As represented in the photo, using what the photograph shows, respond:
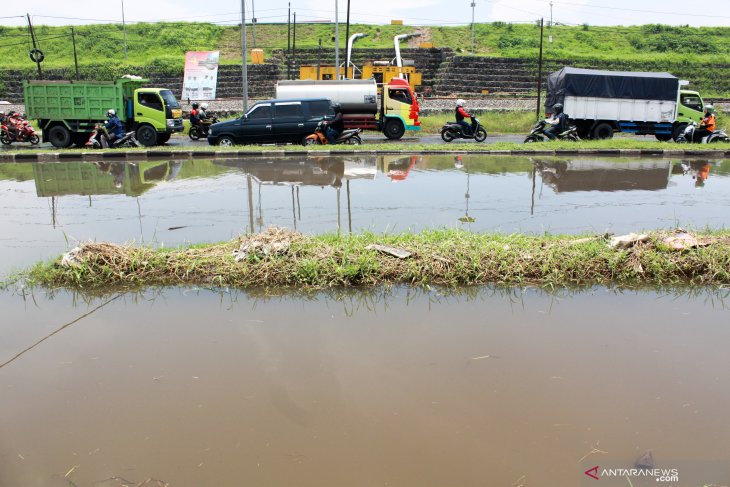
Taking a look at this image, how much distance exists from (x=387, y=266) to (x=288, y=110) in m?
11.7

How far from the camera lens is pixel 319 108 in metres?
16.8

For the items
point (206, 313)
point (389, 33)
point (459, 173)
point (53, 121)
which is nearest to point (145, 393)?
point (206, 313)

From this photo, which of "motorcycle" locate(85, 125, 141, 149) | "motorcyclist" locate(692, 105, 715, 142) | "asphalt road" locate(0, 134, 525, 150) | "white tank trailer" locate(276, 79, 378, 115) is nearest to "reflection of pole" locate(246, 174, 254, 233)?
"motorcycle" locate(85, 125, 141, 149)

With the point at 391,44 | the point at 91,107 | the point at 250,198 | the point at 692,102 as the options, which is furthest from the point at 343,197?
the point at 391,44

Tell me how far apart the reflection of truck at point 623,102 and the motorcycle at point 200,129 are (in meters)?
11.5

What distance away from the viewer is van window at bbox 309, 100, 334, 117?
16.8 metres

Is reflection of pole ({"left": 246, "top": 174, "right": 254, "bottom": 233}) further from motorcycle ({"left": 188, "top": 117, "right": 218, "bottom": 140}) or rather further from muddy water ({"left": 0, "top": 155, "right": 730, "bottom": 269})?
motorcycle ({"left": 188, "top": 117, "right": 218, "bottom": 140})

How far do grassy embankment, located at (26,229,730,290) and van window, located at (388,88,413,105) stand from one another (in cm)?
1413

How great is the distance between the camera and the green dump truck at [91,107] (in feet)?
56.8

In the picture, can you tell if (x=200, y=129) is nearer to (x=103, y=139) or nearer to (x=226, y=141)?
(x=226, y=141)

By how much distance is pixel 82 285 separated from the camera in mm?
5840

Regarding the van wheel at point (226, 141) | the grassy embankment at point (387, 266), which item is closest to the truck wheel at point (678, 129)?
the van wheel at point (226, 141)

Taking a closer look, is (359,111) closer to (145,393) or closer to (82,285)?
(82,285)

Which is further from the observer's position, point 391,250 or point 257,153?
point 257,153
